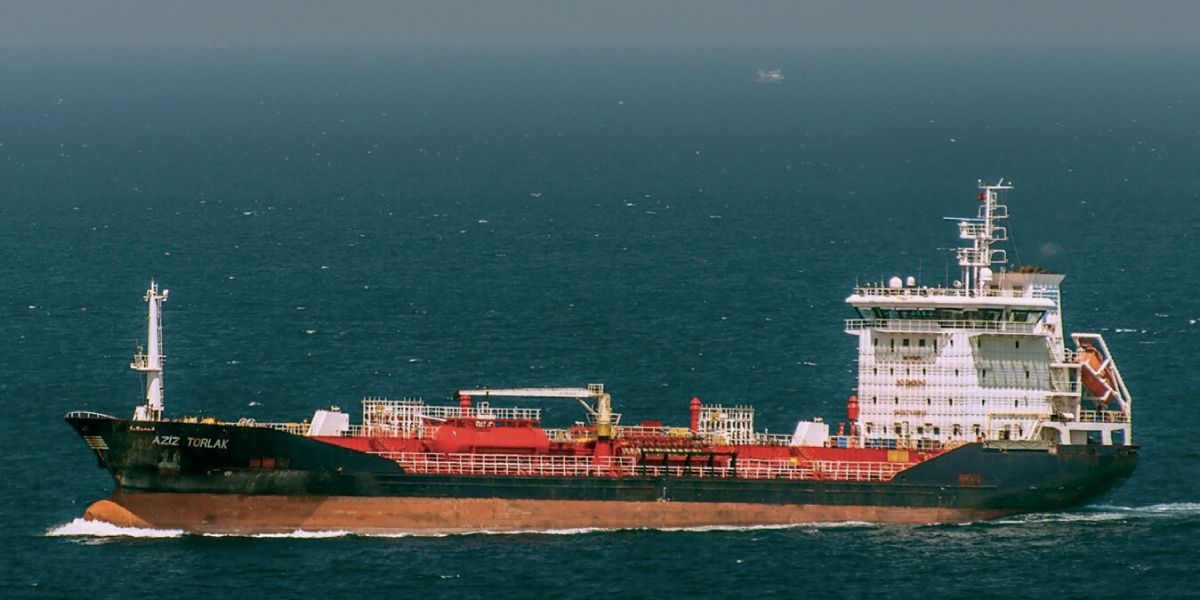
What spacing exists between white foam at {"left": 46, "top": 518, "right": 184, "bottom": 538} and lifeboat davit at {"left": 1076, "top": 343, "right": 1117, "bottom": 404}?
3030 cm

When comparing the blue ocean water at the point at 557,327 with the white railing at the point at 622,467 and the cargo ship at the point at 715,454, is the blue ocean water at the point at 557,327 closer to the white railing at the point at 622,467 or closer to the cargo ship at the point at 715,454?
the cargo ship at the point at 715,454

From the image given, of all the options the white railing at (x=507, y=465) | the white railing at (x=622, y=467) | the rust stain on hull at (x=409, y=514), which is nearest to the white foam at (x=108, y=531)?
the rust stain on hull at (x=409, y=514)

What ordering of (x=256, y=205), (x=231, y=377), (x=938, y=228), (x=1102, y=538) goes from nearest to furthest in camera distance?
(x=1102, y=538) → (x=231, y=377) → (x=938, y=228) → (x=256, y=205)

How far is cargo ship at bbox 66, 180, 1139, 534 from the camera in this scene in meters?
73.8

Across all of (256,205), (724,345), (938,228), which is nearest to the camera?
(724,345)

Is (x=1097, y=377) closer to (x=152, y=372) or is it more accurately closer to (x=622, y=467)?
(x=622, y=467)

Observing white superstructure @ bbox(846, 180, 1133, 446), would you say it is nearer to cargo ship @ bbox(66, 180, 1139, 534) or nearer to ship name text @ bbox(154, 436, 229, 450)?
cargo ship @ bbox(66, 180, 1139, 534)

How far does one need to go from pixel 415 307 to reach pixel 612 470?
43847 millimetres

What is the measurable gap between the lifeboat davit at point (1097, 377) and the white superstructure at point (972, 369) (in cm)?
5

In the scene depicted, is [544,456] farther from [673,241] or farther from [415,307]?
[673,241]

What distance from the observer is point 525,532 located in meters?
74.3

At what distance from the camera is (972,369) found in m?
77.2

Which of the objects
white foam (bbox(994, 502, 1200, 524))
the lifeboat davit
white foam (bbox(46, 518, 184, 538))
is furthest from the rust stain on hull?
the lifeboat davit

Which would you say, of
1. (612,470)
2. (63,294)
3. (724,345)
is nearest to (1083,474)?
(612,470)
